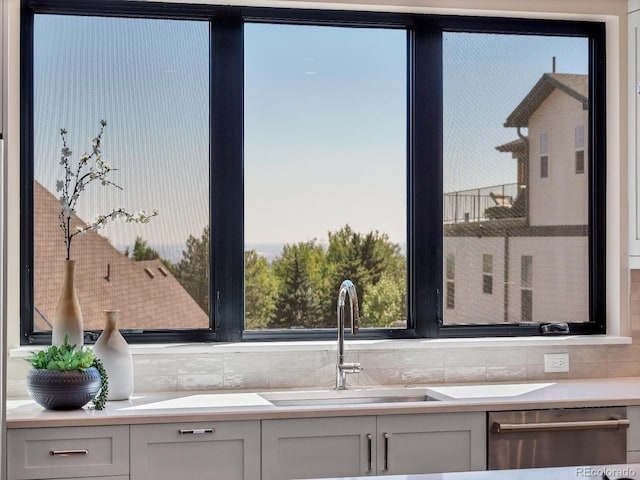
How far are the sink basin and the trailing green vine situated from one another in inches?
A: 28.6

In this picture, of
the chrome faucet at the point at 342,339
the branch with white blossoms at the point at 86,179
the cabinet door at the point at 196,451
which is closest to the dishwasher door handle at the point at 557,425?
the chrome faucet at the point at 342,339

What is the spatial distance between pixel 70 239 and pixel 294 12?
1.42m

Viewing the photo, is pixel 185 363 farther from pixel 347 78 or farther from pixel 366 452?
pixel 347 78

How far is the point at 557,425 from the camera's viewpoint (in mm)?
3527

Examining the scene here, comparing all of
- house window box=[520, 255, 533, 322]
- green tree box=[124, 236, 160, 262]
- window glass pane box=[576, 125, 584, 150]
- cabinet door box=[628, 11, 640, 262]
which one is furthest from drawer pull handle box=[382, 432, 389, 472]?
window glass pane box=[576, 125, 584, 150]

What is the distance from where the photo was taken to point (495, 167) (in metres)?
4.25

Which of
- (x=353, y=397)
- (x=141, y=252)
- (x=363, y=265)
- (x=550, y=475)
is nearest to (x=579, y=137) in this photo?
(x=363, y=265)

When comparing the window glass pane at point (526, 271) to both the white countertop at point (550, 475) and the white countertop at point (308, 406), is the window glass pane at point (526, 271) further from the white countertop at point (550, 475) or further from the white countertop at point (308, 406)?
the white countertop at point (550, 475)

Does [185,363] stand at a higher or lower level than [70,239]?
lower

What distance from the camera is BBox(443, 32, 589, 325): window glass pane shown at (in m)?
4.21

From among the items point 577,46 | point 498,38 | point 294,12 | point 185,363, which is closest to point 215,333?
point 185,363

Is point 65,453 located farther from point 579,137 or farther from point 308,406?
point 579,137

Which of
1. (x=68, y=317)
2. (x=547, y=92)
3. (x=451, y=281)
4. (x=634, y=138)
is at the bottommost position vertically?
(x=68, y=317)

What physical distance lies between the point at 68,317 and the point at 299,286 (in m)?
1.05
